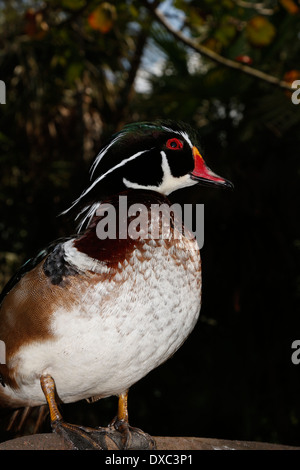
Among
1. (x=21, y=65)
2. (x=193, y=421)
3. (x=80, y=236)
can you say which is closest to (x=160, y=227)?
(x=80, y=236)

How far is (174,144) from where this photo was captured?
1.77m

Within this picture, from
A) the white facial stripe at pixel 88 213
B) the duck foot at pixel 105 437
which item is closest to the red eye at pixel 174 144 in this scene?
the white facial stripe at pixel 88 213

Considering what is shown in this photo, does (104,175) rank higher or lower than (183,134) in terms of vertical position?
lower

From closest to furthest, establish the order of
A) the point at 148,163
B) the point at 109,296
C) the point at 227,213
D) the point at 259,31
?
the point at 109,296, the point at 148,163, the point at 259,31, the point at 227,213

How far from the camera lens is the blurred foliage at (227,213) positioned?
10.2 ft

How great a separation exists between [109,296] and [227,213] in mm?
2003

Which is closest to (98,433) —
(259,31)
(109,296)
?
(109,296)

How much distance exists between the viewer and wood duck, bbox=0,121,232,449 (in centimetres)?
158

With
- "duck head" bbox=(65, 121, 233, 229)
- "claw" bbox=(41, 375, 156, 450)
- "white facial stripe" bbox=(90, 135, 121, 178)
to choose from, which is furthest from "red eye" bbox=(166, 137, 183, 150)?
"claw" bbox=(41, 375, 156, 450)

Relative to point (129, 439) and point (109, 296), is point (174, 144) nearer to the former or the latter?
point (109, 296)
